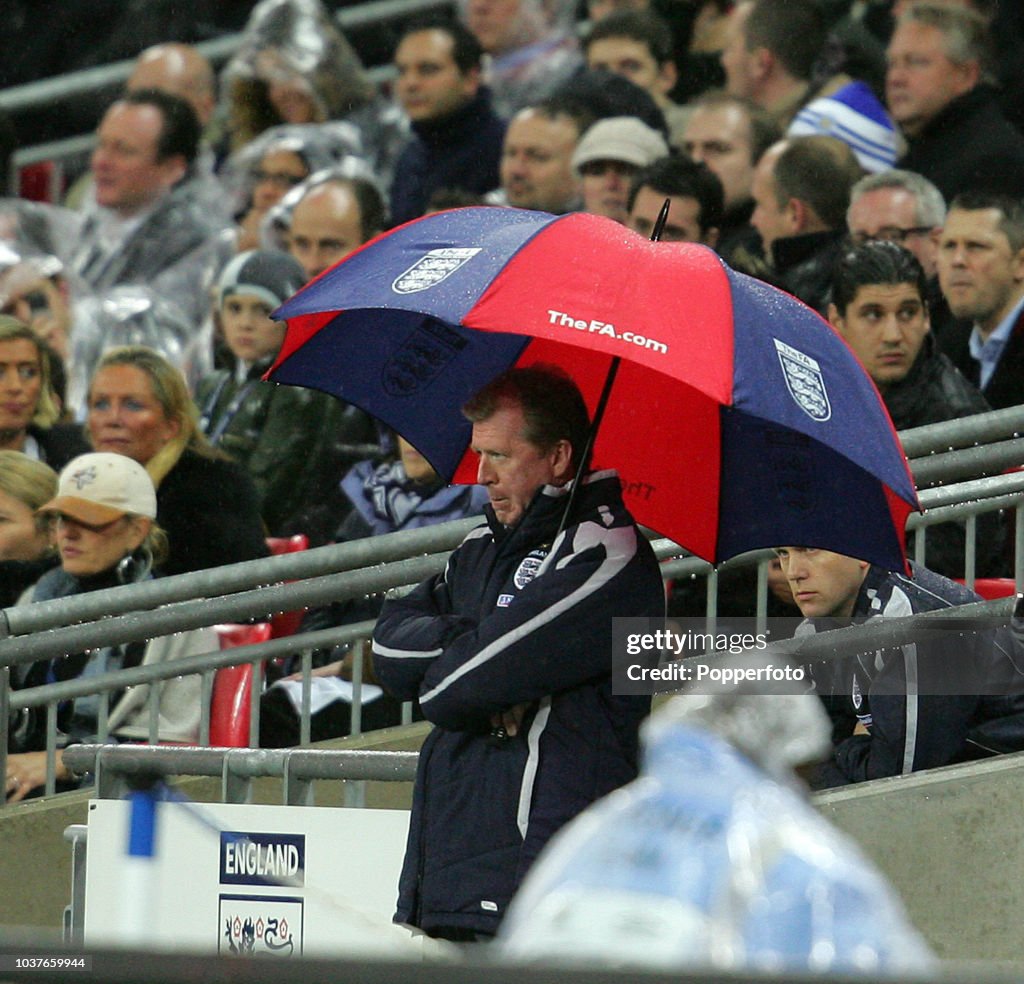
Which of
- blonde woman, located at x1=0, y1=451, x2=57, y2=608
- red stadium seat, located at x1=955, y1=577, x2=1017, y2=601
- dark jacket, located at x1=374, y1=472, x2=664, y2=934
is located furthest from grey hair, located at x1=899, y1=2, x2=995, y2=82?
dark jacket, located at x1=374, y1=472, x2=664, y2=934

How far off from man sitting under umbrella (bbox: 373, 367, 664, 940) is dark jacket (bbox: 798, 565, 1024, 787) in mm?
1353

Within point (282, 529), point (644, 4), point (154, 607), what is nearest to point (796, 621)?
point (154, 607)

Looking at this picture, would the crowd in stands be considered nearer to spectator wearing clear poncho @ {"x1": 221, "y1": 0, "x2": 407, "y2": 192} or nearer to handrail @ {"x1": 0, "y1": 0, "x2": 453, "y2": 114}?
spectator wearing clear poncho @ {"x1": 221, "y1": 0, "x2": 407, "y2": 192}

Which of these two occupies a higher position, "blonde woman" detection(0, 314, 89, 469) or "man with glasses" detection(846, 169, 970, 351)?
"man with glasses" detection(846, 169, 970, 351)

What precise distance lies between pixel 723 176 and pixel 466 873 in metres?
5.66

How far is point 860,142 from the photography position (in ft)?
31.2

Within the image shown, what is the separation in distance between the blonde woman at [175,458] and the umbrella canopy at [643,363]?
2.52 metres

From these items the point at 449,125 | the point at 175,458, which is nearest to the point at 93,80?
the point at 449,125

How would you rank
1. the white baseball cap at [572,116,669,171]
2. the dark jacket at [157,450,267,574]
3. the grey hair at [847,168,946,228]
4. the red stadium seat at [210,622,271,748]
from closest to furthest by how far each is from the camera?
1. the red stadium seat at [210,622,271,748]
2. the dark jacket at [157,450,267,574]
3. the grey hair at [847,168,946,228]
4. the white baseball cap at [572,116,669,171]

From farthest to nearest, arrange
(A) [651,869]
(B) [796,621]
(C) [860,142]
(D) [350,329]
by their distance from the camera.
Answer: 1. (C) [860,142]
2. (B) [796,621]
3. (D) [350,329]
4. (A) [651,869]

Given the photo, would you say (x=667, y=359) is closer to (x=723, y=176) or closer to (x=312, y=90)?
(x=723, y=176)

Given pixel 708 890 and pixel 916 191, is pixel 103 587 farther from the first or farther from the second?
pixel 708 890

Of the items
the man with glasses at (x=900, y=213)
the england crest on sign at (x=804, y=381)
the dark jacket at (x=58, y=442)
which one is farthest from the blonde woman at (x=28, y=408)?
the england crest on sign at (x=804, y=381)

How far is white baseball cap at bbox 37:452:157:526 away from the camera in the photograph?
750 cm
